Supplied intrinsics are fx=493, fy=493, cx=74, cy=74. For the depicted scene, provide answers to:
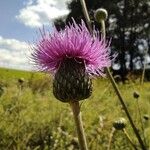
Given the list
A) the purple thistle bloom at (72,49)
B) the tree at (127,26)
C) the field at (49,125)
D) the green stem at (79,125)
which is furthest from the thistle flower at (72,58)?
the tree at (127,26)

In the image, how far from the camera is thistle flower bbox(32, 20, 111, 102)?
262 centimetres

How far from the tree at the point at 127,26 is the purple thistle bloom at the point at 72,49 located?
48.7 meters

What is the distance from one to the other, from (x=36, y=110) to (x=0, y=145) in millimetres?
2573

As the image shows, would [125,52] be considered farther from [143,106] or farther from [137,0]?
[143,106]

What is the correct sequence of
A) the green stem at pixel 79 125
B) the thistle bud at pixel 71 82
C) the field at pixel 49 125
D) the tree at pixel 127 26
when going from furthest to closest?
the tree at pixel 127 26 < the field at pixel 49 125 < the thistle bud at pixel 71 82 < the green stem at pixel 79 125

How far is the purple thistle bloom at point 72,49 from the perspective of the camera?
8.67 feet

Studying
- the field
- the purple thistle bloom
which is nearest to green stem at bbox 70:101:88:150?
the purple thistle bloom

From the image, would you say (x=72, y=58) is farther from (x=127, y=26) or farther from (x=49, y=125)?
(x=127, y=26)

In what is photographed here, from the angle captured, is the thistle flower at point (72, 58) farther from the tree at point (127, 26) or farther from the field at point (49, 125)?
the tree at point (127, 26)

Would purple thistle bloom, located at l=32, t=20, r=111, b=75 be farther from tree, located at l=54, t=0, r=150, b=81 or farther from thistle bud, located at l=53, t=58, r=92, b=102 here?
tree, located at l=54, t=0, r=150, b=81

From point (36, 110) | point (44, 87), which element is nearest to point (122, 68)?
point (44, 87)

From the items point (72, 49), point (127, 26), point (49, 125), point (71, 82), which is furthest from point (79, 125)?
point (127, 26)

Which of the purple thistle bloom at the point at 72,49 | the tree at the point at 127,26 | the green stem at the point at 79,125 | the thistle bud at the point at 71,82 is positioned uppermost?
the tree at the point at 127,26

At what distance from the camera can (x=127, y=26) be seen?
53031mm
